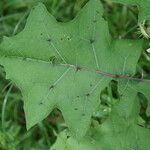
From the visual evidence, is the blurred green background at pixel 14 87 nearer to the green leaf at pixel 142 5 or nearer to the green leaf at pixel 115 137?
the green leaf at pixel 115 137

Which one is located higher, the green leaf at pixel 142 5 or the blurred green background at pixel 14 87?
the green leaf at pixel 142 5

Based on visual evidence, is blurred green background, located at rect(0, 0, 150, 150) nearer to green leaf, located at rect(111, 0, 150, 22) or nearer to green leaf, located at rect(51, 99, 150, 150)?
green leaf, located at rect(51, 99, 150, 150)

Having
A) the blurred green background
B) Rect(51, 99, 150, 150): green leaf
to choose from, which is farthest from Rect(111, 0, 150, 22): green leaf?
the blurred green background

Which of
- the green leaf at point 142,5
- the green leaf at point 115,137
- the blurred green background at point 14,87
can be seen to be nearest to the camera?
the green leaf at point 142,5

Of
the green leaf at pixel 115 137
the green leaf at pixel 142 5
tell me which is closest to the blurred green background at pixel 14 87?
the green leaf at pixel 115 137

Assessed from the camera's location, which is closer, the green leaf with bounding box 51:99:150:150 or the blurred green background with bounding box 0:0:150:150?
the green leaf with bounding box 51:99:150:150

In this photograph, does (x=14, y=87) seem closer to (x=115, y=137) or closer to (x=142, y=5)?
(x=115, y=137)

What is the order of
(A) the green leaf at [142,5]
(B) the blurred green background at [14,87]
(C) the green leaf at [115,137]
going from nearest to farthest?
(A) the green leaf at [142,5], (C) the green leaf at [115,137], (B) the blurred green background at [14,87]

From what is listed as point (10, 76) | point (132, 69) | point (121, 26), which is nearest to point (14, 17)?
point (121, 26)

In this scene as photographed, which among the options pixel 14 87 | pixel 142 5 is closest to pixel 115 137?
pixel 142 5

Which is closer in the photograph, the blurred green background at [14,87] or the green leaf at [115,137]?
the green leaf at [115,137]
